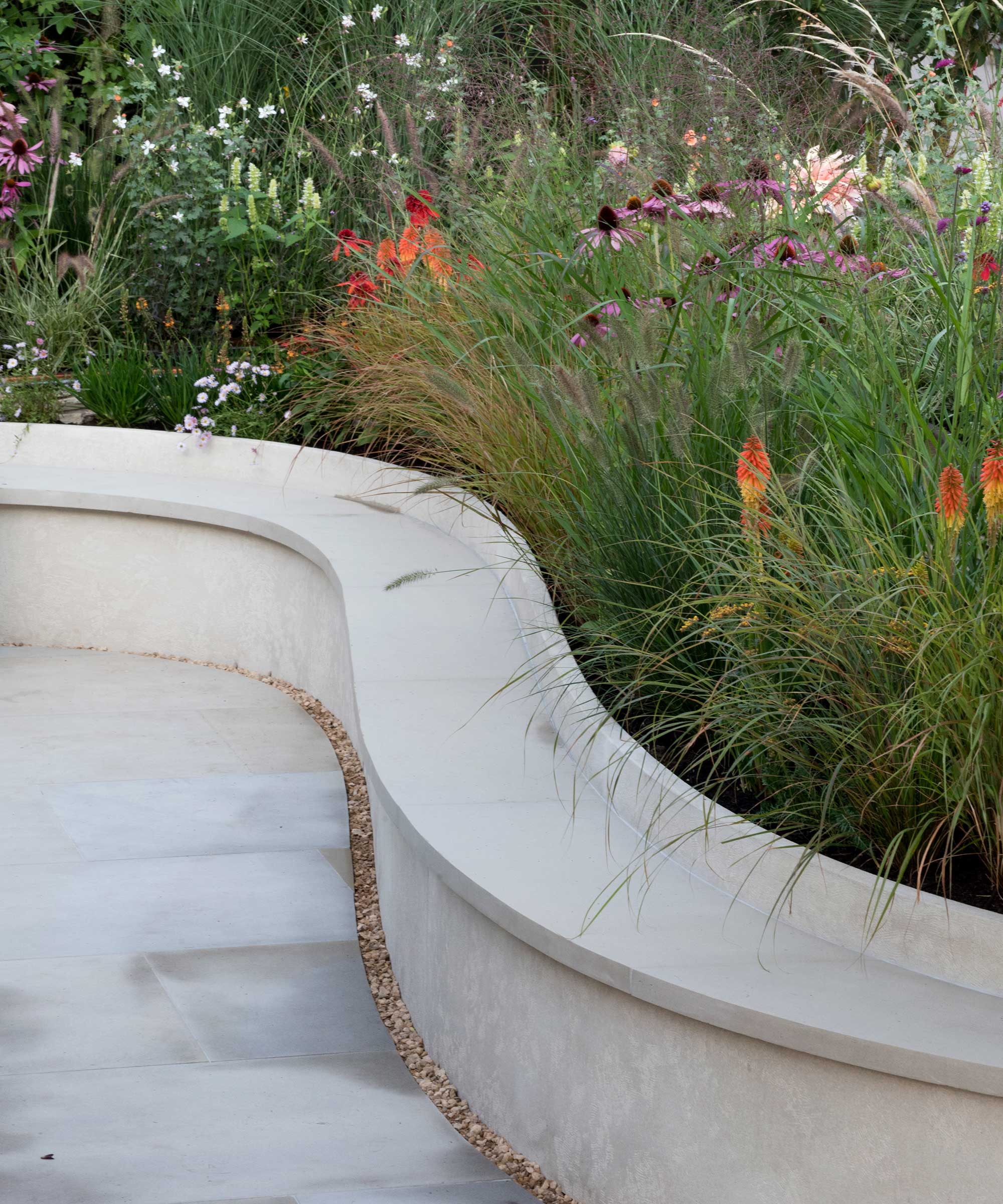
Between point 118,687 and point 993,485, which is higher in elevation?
point 993,485

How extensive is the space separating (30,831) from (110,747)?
0.64 meters

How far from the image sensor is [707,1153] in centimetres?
202

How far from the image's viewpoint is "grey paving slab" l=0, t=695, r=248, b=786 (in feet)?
13.3

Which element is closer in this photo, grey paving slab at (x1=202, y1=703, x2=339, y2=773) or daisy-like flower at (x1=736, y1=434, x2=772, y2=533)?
daisy-like flower at (x1=736, y1=434, x2=772, y2=533)

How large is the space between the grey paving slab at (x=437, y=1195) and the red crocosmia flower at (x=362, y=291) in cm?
346

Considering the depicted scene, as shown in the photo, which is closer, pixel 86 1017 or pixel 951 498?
pixel 951 498

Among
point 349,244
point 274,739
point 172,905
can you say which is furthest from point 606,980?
point 349,244

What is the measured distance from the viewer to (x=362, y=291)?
Answer: 18.1 feet

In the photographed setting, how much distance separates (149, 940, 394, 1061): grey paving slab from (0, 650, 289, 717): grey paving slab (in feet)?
5.59

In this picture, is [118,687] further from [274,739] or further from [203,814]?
[203,814]

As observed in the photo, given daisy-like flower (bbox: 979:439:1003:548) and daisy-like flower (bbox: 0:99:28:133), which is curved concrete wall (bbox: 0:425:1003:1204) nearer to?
daisy-like flower (bbox: 979:439:1003:548)

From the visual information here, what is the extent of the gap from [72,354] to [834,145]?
3.32 meters

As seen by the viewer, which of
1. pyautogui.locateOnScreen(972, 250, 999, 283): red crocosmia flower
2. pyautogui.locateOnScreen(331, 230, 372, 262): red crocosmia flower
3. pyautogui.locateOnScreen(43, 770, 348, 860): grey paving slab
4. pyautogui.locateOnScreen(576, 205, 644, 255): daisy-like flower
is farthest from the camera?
pyautogui.locateOnScreen(331, 230, 372, 262): red crocosmia flower

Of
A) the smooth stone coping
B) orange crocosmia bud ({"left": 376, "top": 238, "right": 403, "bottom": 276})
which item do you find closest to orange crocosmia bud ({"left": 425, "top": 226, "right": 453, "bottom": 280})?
→ orange crocosmia bud ({"left": 376, "top": 238, "right": 403, "bottom": 276})
